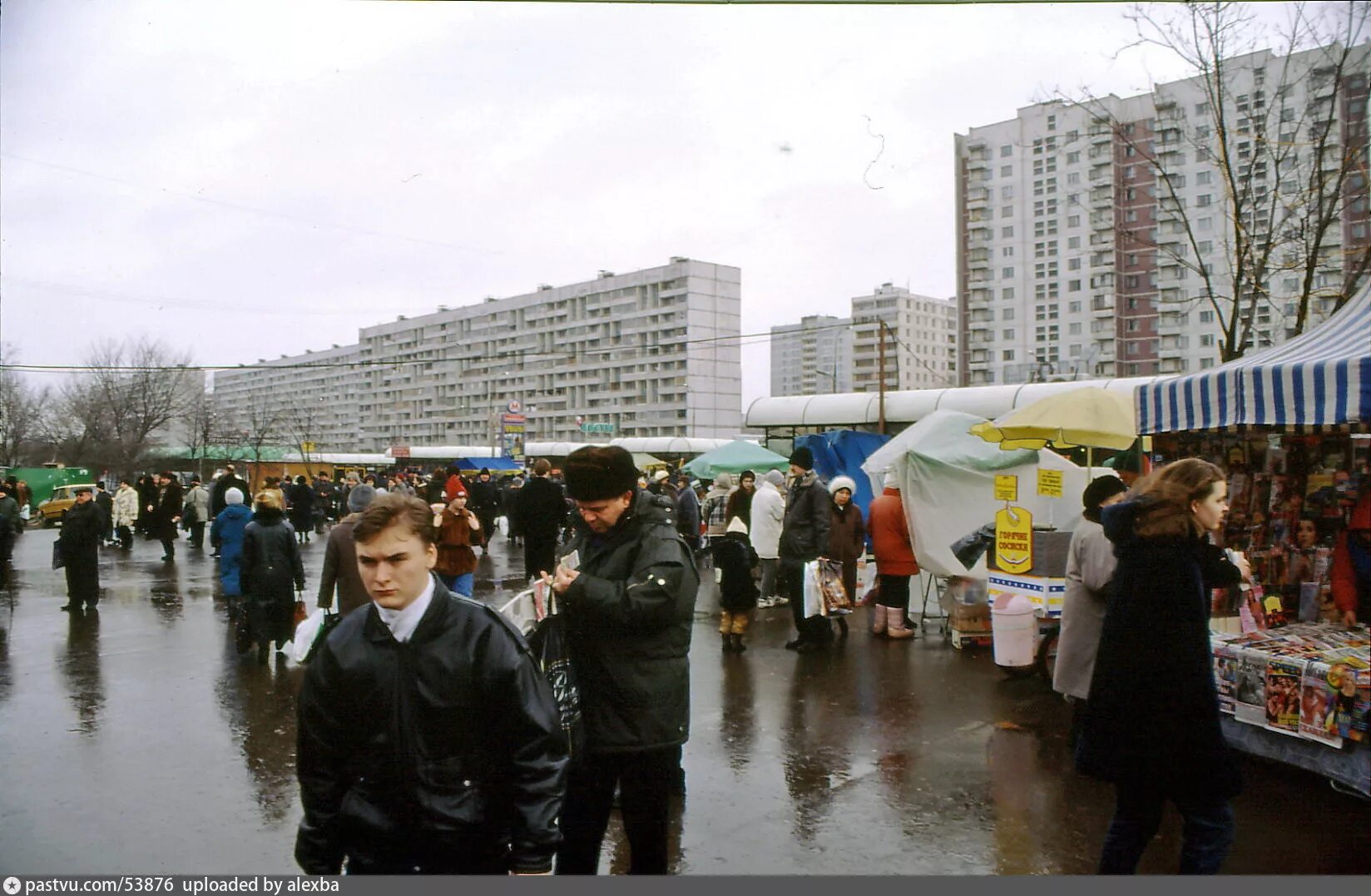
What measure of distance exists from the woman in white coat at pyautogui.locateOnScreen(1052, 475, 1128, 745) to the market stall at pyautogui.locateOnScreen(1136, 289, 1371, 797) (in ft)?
3.83

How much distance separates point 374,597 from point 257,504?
21.8 feet

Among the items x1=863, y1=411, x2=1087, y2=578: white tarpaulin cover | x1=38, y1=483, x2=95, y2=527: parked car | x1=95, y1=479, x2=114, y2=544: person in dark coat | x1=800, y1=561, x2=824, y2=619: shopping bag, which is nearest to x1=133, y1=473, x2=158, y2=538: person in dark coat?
x1=95, y1=479, x2=114, y2=544: person in dark coat

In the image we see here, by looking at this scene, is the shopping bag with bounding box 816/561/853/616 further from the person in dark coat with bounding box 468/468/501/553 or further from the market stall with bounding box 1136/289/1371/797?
the person in dark coat with bounding box 468/468/501/553

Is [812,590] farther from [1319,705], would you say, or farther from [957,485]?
[1319,705]

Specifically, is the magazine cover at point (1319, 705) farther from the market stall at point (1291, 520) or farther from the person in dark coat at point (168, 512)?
the person in dark coat at point (168, 512)

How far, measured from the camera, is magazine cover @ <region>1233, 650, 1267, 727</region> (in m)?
5.08

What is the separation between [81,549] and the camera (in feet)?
37.7

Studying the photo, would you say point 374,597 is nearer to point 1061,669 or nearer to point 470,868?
point 470,868

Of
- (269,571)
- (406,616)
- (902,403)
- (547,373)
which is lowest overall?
(269,571)

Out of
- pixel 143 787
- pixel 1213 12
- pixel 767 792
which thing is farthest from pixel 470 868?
pixel 1213 12

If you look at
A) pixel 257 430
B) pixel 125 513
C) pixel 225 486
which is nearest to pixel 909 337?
pixel 257 430

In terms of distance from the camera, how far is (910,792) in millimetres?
4969

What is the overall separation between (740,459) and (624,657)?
16129 millimetres

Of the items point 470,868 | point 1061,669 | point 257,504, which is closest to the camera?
point 470,868
